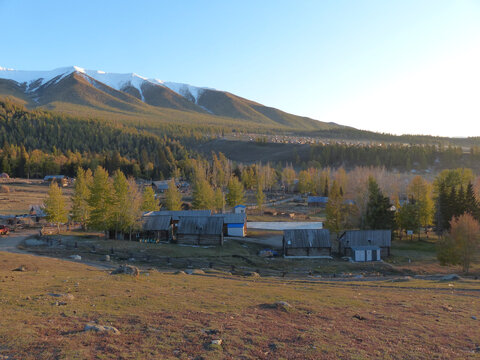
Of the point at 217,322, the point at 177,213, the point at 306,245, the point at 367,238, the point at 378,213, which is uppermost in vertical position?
the point at 217,322

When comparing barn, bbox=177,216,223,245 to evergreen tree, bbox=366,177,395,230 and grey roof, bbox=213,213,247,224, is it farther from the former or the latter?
evergreen tree, bbox=366,177,395,230

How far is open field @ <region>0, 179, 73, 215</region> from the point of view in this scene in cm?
7401

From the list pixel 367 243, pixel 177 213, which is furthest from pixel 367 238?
pixel 177 213

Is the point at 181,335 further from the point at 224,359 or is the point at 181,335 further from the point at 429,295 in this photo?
the point at 429,295

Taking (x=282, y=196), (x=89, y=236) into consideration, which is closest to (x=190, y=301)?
(x=89, y=236)

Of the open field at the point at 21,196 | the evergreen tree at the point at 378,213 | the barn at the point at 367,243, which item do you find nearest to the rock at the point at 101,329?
the barn at the point at 367,243

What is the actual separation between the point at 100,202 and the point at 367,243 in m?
39.2

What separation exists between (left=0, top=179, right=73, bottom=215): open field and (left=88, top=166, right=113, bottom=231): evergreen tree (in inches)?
953

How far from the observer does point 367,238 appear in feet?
164

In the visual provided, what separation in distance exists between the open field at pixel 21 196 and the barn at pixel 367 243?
2272 inches

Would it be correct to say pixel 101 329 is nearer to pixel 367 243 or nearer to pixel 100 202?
pixel 100 202

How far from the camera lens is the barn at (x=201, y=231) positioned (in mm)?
52344

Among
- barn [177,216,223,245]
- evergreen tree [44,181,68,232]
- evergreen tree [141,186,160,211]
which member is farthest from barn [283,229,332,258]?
evergreen tree [44,181,68,232]

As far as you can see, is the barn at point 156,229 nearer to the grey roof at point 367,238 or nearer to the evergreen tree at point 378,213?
the grey roof at point 367,238
